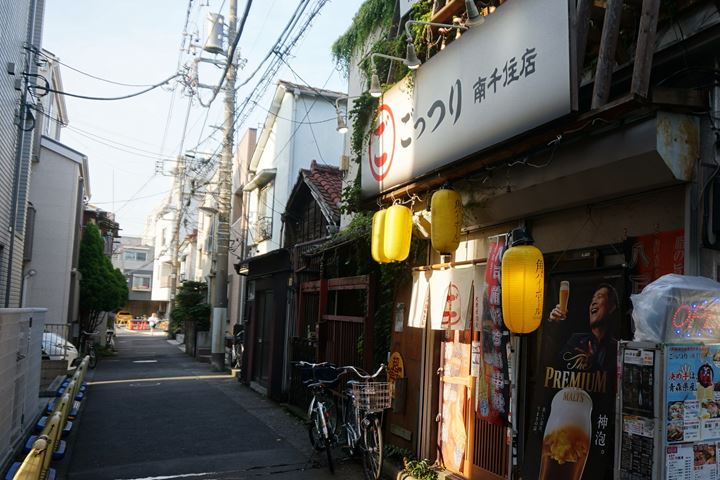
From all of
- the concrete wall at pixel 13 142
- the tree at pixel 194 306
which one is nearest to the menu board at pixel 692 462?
the concrete wall at pixel 13 142

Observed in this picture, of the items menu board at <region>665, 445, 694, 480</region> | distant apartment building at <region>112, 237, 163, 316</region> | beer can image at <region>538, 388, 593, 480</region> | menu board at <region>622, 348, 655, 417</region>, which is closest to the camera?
menu board at <region>665, 445, 694, 480</region>

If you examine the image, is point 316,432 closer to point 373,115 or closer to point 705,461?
point 373,115

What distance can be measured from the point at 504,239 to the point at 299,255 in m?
8.80

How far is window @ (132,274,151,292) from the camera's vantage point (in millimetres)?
77875

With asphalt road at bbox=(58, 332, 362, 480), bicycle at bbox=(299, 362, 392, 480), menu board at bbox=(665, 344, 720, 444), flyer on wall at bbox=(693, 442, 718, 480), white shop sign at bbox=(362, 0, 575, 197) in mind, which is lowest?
asphalt road at bbox=(58, 332, 362, 480)

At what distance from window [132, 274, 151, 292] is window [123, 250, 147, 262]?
11.3ft

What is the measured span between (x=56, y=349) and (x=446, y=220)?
50.3 ft

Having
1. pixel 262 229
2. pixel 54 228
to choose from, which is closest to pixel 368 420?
pixel 262 229

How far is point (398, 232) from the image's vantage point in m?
7.85

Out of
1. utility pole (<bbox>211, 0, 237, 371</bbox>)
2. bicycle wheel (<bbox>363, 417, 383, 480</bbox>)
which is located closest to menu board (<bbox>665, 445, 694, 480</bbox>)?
bicycle wheel (<bbox>363, 417, 383, 480</bbox>)

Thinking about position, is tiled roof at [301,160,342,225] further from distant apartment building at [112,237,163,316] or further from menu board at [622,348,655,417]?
distant apartment building at [112,237,163,316]

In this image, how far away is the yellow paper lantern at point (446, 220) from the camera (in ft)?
22.4

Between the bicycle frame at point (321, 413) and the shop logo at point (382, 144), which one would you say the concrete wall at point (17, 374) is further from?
the shop logo at point (382, 144)

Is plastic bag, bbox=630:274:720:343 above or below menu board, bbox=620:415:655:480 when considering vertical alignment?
above
